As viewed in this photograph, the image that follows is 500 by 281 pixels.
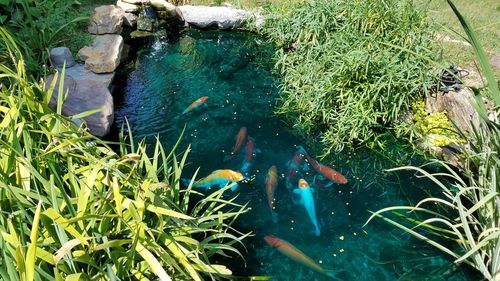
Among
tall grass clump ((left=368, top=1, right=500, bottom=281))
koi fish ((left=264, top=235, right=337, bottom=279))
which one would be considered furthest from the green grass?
koi fish ((left=264, top=235, right=337, bottom=279))

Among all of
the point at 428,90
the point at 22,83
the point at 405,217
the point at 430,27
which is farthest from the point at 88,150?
the point at 430,27

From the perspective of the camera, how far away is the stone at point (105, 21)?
19.2 feet

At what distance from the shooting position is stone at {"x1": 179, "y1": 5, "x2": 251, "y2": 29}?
23.3ft

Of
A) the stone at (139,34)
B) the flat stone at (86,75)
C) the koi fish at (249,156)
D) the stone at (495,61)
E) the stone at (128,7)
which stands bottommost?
the koi fish at (249,156)

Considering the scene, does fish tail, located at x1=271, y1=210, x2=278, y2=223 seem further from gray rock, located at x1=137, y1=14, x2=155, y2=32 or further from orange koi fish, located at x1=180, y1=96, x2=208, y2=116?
gray rock, located at x1=137, y1=14, x2=155, y2=32

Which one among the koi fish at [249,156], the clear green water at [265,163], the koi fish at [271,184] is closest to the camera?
the clear green water at [265,163]

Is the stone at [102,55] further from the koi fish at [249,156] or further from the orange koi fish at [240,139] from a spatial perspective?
the koi fish at [249,156]

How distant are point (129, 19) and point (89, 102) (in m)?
2.81

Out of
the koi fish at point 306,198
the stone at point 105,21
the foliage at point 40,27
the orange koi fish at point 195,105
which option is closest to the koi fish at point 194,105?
the orange koi fish at point 195,105

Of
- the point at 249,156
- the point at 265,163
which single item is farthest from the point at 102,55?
the point at 265,163

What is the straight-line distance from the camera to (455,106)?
4.22 metres

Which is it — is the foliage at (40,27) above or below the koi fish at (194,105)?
above

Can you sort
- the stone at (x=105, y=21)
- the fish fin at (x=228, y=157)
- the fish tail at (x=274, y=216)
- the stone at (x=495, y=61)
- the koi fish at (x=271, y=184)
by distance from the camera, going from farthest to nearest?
1. the stone at (x=105, y=21)
2. the stone at (x=495, y=61)
3. the fish fin at (x=228, y=157)
4. the koi fish at (x=271, y=184)
5. the fish tail at (x=274, y=216)

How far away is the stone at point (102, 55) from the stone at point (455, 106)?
147 inches
